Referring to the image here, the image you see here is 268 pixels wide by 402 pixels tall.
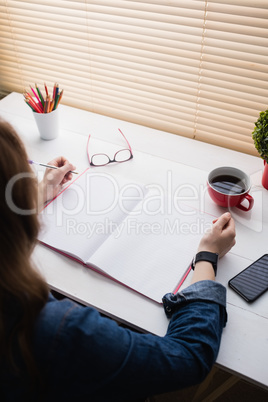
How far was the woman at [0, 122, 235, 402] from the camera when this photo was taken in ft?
1.78

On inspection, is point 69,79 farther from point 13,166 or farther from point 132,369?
point 132,369

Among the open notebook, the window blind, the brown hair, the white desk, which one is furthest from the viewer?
the window blind

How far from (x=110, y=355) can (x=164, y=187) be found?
59cm

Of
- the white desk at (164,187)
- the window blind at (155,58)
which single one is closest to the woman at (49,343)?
the white desk at (164,187)

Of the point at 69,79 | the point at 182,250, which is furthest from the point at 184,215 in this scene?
the point at 69,79

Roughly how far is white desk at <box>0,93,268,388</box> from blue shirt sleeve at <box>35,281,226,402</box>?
0.06m

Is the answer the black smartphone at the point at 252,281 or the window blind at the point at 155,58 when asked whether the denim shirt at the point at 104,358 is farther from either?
the window blind at the point at 155,58

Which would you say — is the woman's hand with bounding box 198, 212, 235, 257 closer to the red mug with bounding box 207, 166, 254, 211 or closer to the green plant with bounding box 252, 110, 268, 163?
the red mug with bounding box 207, 166, 254, 211

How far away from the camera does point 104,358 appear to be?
576mm

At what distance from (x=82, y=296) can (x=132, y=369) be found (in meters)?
0.26

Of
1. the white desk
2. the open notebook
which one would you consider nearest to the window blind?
the white desk

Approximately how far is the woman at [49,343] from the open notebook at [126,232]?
0.18m

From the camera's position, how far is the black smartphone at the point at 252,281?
0.81 metres

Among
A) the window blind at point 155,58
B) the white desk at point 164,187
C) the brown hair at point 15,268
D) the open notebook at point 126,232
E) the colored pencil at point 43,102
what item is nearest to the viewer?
the brown hair at point 15,268
